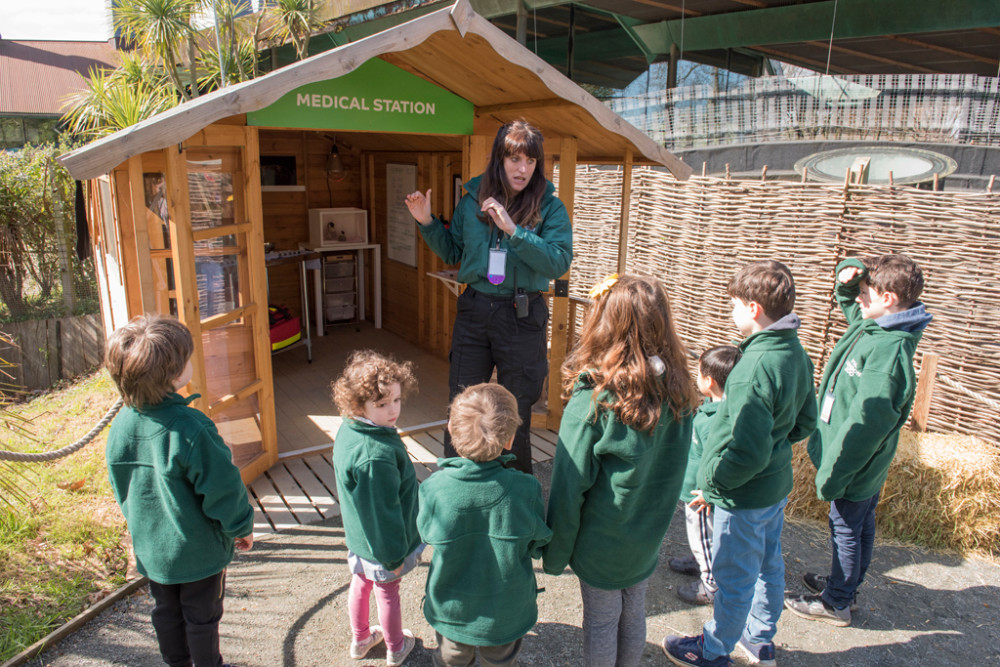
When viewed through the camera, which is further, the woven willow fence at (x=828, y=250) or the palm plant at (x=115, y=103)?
the palm plant at (x=115, y=103)

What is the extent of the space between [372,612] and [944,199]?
4873 mm

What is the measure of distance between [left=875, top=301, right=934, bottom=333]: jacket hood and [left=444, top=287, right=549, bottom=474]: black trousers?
1576 mm

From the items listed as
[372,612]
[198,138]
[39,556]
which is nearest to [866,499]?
[372,612]

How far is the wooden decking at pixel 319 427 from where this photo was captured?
395 centimetres

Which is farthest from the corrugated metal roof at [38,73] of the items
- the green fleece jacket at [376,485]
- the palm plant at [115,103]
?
the green fleece jacket at [376,485]

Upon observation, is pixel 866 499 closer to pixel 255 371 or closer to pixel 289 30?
pixel 255 371

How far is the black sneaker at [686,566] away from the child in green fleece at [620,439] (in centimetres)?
133

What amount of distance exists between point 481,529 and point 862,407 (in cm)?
181

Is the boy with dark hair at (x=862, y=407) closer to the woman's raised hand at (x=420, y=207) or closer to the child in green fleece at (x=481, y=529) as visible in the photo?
the child in green fleece at (x=481, y=529)

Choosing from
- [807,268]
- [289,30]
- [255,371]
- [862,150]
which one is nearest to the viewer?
[255,371]

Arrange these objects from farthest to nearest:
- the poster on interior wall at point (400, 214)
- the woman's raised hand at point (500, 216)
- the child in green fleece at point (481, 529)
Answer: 1. the poster on interior wall at point (400, 214)
2. the woman's raised hand at point (500, 216)
3. the child in green fleece at point (481, 529)

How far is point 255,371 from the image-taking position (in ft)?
13.5

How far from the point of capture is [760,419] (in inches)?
90.9

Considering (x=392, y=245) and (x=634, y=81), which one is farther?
(x=634, y=81)
